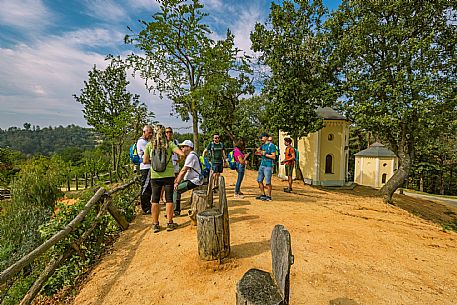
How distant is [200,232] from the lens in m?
3.65

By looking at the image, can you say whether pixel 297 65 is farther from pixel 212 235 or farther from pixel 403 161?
pixel 212 235

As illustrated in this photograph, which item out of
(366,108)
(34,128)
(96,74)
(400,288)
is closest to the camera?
(400,288)

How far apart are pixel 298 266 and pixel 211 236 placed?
1.42 meters

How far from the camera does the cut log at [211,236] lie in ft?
11.8

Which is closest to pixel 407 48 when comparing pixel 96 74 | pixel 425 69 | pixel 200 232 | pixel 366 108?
pixel 425 69

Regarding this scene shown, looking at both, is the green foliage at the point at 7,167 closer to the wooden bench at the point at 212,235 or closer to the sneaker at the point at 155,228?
the sneaker at the point at 155,228

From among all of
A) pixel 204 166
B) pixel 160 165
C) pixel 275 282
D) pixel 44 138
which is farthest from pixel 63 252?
pixel 44 138

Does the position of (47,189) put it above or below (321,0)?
below

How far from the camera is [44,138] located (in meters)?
132

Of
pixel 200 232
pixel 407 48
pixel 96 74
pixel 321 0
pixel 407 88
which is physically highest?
pixel 321 0

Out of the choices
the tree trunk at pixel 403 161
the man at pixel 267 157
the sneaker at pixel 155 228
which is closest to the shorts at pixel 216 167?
the man at pixel 267 157

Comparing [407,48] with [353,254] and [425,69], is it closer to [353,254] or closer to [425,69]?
[425,69]

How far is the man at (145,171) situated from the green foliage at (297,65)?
10343 mm

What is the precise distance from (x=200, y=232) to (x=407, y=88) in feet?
39.5
